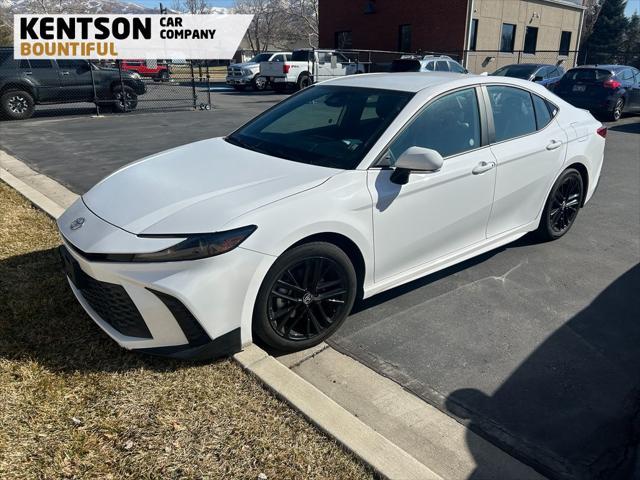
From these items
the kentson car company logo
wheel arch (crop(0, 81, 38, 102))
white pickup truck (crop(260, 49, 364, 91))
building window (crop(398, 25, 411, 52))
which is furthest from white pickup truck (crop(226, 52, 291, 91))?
wheel arch (crop(0, 81, 38, 102))

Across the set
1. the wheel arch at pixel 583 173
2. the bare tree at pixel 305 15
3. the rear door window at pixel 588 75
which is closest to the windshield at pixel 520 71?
the rear door window at pixel 588 75

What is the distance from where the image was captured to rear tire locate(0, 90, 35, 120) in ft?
43.0

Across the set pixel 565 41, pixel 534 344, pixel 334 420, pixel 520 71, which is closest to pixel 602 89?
pixel 520 71

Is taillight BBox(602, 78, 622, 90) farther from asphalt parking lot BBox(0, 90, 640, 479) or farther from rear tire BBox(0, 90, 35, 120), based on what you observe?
rear tire BBox(0, 90, 35, 120)

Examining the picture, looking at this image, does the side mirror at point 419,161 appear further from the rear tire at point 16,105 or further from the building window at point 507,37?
the building window at point 507,37

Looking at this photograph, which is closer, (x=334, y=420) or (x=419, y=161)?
(x=334, y=420)

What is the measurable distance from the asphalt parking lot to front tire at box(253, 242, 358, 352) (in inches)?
10.1

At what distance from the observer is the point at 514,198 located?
445cm

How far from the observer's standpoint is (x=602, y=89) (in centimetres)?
1462

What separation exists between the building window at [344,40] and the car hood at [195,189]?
32.4 meters

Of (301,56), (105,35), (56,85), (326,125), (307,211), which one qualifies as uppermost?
(105,35)

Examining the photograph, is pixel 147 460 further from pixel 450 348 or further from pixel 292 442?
pixel 450 348

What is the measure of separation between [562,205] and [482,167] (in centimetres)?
168

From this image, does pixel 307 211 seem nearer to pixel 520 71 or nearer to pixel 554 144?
pixel 554 144
